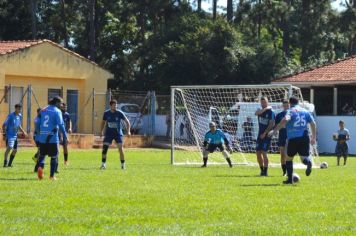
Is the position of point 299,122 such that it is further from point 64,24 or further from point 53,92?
point 64,24

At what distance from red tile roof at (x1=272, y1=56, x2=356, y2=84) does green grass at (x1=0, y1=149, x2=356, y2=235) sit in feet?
83.3

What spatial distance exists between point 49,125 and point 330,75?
97.5 ft

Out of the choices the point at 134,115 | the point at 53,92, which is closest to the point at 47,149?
the point at 53,92

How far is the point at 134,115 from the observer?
4659 cm

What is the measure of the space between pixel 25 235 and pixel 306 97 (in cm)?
3933

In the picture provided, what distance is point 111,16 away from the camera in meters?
59.3

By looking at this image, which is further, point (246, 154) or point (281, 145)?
point (246, 154)

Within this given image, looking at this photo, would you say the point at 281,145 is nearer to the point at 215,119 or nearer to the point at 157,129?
the point at 215,119

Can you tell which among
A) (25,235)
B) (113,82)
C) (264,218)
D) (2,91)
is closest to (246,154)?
(2,91)

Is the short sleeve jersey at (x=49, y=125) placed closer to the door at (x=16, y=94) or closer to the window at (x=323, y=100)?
the door at (x=16, y=94)

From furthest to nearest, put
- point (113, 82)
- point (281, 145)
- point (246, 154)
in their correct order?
point (113, 82) < point (246, 154) < point (281, 145)

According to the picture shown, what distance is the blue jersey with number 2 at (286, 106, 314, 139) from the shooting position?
→ 59.4ft

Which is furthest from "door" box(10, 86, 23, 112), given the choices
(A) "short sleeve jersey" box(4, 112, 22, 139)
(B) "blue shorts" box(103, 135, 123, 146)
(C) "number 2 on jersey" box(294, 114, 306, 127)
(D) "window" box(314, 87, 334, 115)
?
(C) "number 2 on jersey" box(294, 114, 306, 127)

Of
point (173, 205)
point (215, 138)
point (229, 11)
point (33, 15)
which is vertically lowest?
point (173, 205)
